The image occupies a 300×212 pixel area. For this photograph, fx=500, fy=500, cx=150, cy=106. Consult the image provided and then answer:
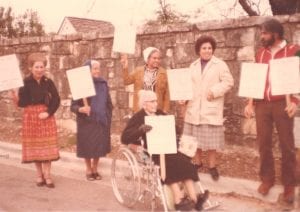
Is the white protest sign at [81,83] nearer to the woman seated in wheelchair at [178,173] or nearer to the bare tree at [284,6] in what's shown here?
the woman seated in wheelchair at [178,173]

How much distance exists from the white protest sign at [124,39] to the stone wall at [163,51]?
1.62m

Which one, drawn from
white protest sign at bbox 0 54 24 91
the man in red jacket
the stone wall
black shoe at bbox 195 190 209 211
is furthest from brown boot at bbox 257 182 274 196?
white protest sign at bbox 0 54 24 91

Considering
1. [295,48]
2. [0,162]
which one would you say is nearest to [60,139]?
[0,162]

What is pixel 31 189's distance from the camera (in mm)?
6250

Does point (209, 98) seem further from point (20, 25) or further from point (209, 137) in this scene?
point (20, 25)

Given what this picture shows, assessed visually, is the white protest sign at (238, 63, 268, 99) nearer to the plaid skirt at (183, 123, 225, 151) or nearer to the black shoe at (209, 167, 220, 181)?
the plaid skirt at (183, 123, 225, 151)

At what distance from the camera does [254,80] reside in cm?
524

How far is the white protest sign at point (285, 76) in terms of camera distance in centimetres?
492

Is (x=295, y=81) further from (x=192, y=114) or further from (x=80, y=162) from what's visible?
(x=80, y=162)

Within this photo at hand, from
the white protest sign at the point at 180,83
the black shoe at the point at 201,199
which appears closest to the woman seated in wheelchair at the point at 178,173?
the black shoe at the point at 201,199

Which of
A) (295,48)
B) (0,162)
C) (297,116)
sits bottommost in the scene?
(0,162)

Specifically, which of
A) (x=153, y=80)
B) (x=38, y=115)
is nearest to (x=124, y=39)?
(x=153, y=80)

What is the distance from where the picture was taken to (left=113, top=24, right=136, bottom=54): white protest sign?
609 cm

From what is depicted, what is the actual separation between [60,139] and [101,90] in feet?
10.1
